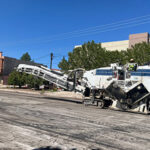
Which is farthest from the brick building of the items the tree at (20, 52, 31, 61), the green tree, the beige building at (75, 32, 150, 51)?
the tree at (20, 52, 31, 61)

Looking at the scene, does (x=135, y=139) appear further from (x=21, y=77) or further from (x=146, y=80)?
A: (x=21, y=77)

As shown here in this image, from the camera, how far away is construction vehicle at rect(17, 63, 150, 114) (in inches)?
454

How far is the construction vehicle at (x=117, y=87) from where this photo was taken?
1153 cm

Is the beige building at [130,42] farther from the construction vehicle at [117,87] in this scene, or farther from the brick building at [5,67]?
the construction vehicle at [117,87]

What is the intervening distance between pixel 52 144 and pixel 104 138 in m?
1.73

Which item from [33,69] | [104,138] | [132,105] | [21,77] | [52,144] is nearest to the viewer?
[52,144]

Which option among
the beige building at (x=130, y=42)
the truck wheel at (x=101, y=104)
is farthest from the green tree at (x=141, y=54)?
the beige building at (x=130, y=42)

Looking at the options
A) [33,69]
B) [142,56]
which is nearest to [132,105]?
[33,69]

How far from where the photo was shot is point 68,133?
5914 millimetres

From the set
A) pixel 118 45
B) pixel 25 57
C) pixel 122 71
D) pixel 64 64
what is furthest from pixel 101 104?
pixel 25 57

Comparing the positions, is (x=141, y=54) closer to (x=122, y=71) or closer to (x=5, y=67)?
(x=122, y=71)

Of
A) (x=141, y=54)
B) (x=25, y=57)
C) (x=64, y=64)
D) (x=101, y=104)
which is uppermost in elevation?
(x=25, y=57)

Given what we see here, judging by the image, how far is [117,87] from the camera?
12453 mm

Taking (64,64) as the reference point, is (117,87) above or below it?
below
